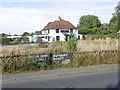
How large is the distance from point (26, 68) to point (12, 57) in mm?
1032

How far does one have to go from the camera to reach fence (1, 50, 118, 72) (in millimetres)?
10082

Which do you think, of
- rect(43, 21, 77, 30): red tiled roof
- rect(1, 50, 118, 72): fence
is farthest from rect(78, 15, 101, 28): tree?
rect(1, 50, 118, 72): fence

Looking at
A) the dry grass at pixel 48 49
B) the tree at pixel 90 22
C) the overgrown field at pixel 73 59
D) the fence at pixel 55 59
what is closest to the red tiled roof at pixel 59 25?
the dry grass at pixel 48 49

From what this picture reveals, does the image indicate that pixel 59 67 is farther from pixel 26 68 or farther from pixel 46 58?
pixel 26 68

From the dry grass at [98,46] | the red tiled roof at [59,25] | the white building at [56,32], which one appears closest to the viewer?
the dry grass at [98,46]

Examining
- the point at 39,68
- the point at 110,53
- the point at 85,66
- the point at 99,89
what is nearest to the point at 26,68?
the point at 39,68

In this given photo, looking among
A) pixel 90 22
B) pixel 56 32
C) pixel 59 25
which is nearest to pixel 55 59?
pixel 56 32

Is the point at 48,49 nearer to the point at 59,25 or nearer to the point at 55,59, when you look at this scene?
the point at 55,59

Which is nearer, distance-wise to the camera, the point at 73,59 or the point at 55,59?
the point at 55,59

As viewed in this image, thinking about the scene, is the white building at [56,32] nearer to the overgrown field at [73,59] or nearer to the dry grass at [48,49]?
the dry grass at [48,49]

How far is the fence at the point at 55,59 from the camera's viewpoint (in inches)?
397

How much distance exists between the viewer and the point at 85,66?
1168cm

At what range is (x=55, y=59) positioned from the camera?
11414 millimetres

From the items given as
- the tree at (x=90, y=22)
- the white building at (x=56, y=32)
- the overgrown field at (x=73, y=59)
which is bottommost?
the overgrown field at (x=73, y=59)
